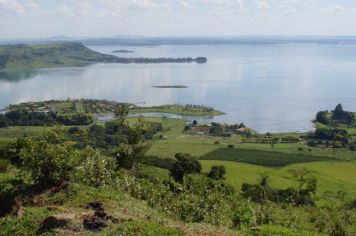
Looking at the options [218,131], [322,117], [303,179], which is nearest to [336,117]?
[322,117]

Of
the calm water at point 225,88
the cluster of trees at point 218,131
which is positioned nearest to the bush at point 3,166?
the cluster of trees at point 218,131

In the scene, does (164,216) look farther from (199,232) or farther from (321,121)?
(321,121)

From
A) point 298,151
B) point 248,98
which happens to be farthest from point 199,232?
point 248,98

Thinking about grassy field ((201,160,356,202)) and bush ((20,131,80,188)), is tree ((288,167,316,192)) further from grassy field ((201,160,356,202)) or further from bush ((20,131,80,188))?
bush ((20,131,80,188))

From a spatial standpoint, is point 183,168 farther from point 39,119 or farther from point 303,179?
point 39,119

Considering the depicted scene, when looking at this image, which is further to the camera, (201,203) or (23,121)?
(23,121)

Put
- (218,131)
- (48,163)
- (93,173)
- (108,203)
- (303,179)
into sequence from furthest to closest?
(218,131) < (303,179) < (93,173) < (48,163) < (108,203)
